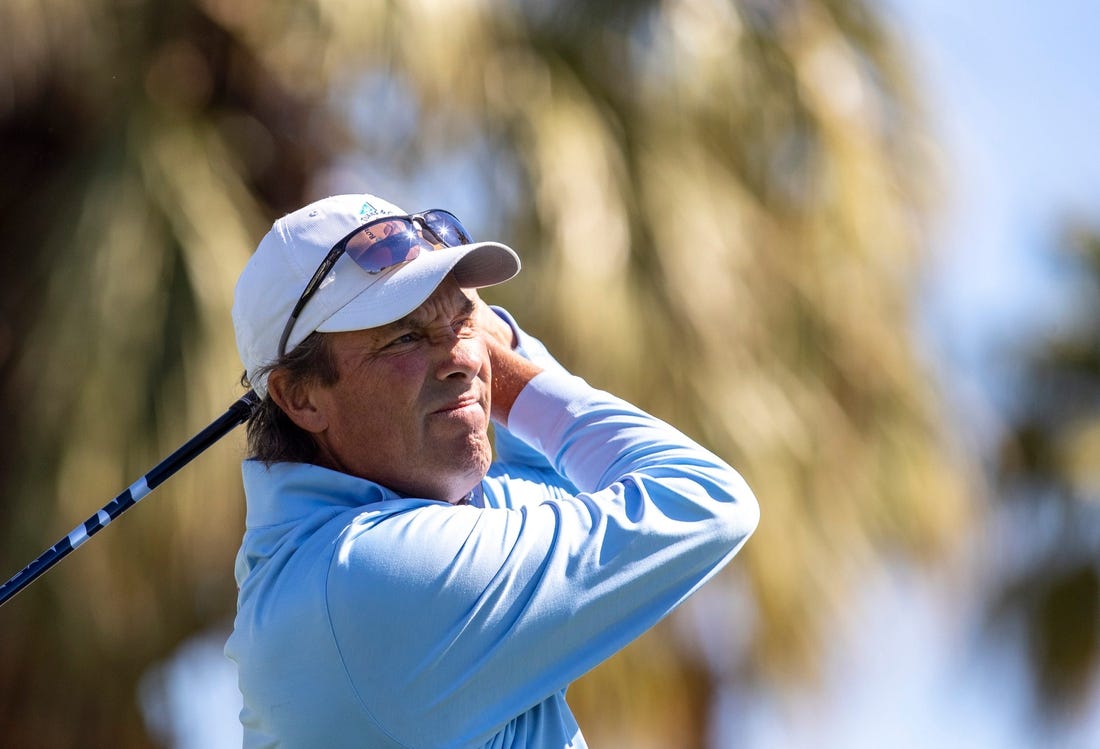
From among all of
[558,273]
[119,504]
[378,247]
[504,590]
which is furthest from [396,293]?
[558,273]

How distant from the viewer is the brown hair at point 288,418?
213 cm

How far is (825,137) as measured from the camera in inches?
221

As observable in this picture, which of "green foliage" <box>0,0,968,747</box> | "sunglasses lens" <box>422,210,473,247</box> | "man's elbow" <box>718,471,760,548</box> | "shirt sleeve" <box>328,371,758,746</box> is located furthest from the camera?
"green foliage" <box>0,0,968,747</box>

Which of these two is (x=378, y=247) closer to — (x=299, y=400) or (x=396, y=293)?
(x=396, y=293)

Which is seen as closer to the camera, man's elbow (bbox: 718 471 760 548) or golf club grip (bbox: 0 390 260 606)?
man's elbow (bbox: 718 471 760 548)

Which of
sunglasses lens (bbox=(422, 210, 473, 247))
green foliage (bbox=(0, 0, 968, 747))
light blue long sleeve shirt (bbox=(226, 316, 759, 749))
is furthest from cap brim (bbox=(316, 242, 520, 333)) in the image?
green foliage (bbox=(0, 0, 968, 747))

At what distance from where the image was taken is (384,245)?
210 centimetres

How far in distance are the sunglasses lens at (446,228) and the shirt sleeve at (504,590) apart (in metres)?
0.44

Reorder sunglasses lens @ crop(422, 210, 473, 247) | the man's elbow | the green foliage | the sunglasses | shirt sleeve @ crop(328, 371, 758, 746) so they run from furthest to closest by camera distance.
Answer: the green foliage → sunglasses lens @ crop(422, 210, 473, 247) → the sunglasses → the man's elbow → shirt sleeve @ crop(328, 371, 758, 746)

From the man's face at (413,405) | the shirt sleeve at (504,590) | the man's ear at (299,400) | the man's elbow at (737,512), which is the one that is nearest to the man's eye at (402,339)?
the man's face at (413,405)

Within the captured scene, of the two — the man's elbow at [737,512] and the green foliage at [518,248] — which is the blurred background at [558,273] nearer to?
the green foliage at [518,248]

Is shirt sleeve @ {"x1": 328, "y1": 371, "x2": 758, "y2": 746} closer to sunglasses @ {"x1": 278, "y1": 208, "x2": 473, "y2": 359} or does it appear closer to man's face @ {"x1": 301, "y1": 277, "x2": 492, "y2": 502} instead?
man's face @ {"x1": 301, "y1": 277, "x2": 492, "y2": 502}

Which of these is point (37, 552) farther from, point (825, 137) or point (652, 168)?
point (825, 137)

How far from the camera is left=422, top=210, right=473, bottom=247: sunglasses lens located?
7.26 feet
